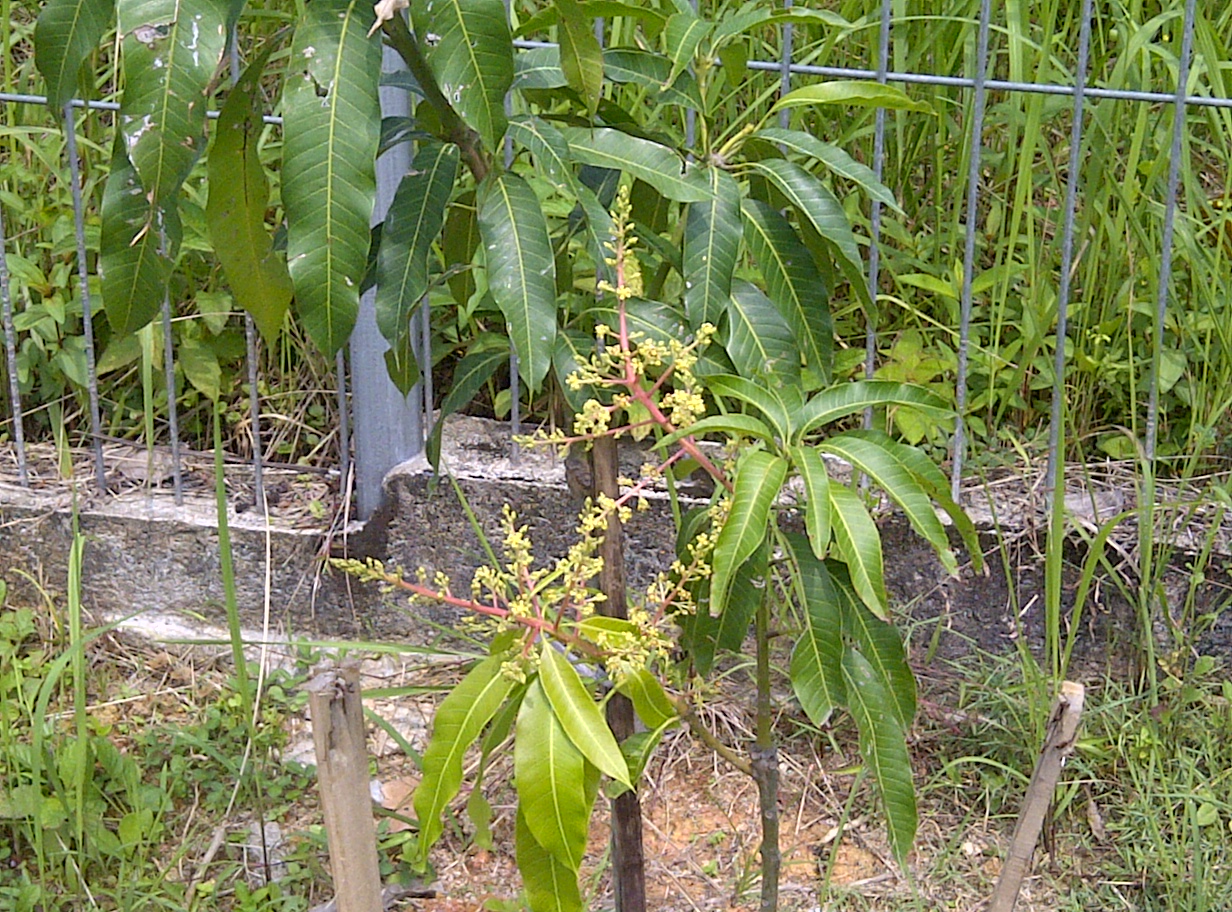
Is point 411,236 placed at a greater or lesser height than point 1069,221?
greater

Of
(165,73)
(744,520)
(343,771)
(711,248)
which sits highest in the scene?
(165,73)

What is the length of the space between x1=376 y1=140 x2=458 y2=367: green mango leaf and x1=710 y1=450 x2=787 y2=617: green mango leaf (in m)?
0.43

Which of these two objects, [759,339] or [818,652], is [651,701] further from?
[759,339]

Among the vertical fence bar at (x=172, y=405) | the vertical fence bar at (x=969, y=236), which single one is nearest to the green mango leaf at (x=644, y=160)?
the vertical fence bar at (x=969, y=236)

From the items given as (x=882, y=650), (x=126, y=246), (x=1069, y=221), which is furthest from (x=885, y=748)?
(x=1069, y=221)

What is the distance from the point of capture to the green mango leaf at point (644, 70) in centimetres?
189

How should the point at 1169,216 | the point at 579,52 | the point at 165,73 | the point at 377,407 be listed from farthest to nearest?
the point at 377,407 → the point at 1169,216 → the point at 579,52 → the point at 165,73

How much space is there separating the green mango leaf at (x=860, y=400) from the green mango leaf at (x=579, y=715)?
1.24 ft

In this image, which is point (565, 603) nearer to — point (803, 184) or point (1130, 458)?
point (803, 184)

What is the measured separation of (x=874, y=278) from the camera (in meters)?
2.99

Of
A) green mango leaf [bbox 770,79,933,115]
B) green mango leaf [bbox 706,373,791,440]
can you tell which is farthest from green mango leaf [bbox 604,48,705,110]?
green mango leaf [bbox 706,373,791,440]

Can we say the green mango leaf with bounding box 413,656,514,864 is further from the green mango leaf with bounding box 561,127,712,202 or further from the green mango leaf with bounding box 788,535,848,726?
the green mango leaf with bounding box 561,127,712,202

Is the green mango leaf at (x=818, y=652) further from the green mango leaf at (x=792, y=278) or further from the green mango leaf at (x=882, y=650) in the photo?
the green mango leaf at (x=792, y=278)

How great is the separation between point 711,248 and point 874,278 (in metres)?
1.24
